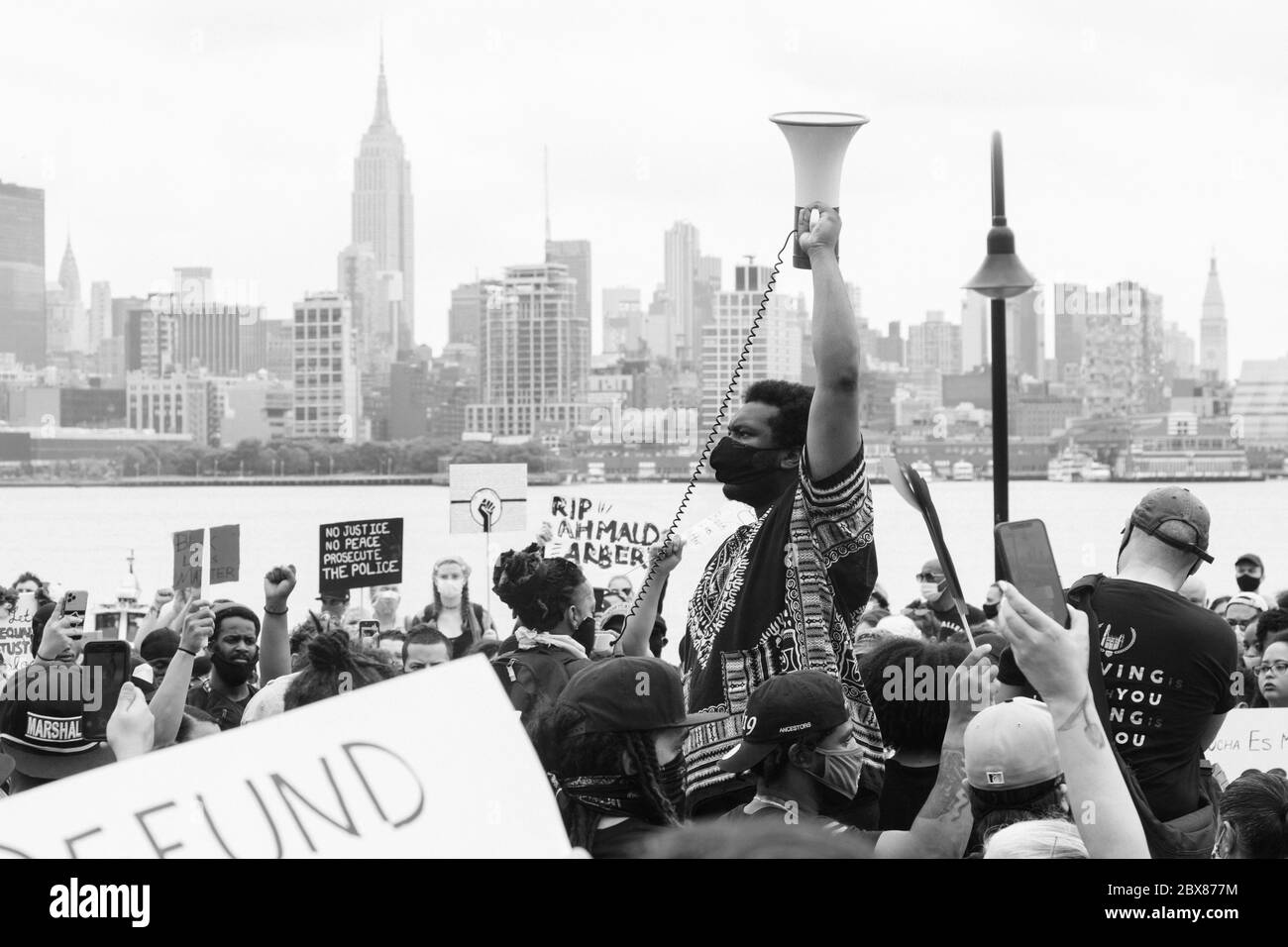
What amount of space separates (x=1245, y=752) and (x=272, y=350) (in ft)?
262

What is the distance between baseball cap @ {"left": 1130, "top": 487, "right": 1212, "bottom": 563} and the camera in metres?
3.75

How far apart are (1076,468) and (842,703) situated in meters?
61.7

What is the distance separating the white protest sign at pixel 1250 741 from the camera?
16.7ft

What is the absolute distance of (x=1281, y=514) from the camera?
95.4 meters

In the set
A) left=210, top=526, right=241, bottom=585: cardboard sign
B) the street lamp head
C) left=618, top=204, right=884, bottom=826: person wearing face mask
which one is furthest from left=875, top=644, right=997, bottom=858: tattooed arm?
left=210, top=526, right=241, bottom=585: cardboard sign

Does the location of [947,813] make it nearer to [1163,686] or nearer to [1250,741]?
[1163,686]

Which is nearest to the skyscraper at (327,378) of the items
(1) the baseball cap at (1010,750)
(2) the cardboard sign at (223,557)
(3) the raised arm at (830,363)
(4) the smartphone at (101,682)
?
(2) the cardboard sign at (223,557)

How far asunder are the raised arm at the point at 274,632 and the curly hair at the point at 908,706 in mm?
2820

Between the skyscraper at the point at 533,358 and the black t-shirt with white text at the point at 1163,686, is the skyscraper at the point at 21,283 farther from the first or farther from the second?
the black t-shirt with white text at the point at 1163,686

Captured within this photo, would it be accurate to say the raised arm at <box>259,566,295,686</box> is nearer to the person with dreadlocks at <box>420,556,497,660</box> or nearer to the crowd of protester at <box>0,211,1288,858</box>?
the crowd of protester at <box>0,211,1288,858</box>

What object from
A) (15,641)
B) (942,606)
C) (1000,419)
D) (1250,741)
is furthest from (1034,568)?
(15,641)

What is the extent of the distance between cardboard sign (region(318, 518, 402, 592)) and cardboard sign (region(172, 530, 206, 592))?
1439mm
